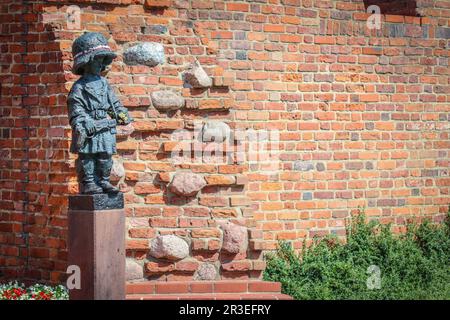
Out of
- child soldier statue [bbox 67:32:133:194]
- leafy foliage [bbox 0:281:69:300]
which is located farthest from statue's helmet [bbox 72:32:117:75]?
leafy foliage [bbox 0:281:69:300]

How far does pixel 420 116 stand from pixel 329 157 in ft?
3.99

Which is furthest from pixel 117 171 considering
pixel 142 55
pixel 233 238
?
pixel 233 238

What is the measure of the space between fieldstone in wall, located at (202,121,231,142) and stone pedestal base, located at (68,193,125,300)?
1637mm

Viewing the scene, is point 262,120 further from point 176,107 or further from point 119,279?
point 119,279

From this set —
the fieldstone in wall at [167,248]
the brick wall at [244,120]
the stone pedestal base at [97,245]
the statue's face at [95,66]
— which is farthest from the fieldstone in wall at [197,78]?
the stone pedestal base at [97,245]

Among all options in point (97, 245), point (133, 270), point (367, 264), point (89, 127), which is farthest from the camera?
point (367, 264)

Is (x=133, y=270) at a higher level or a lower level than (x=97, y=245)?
lower

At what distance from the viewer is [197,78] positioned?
840cm

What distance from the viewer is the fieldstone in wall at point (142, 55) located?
27.2 feet

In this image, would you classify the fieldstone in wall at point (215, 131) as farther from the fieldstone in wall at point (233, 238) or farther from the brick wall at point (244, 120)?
the fieldstone in wall at point (233, 238)

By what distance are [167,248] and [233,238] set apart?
59 cm

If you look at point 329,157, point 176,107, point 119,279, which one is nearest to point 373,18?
point 329,157

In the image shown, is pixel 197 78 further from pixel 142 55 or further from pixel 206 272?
pixel 206 272

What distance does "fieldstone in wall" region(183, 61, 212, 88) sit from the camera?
27.6ft
